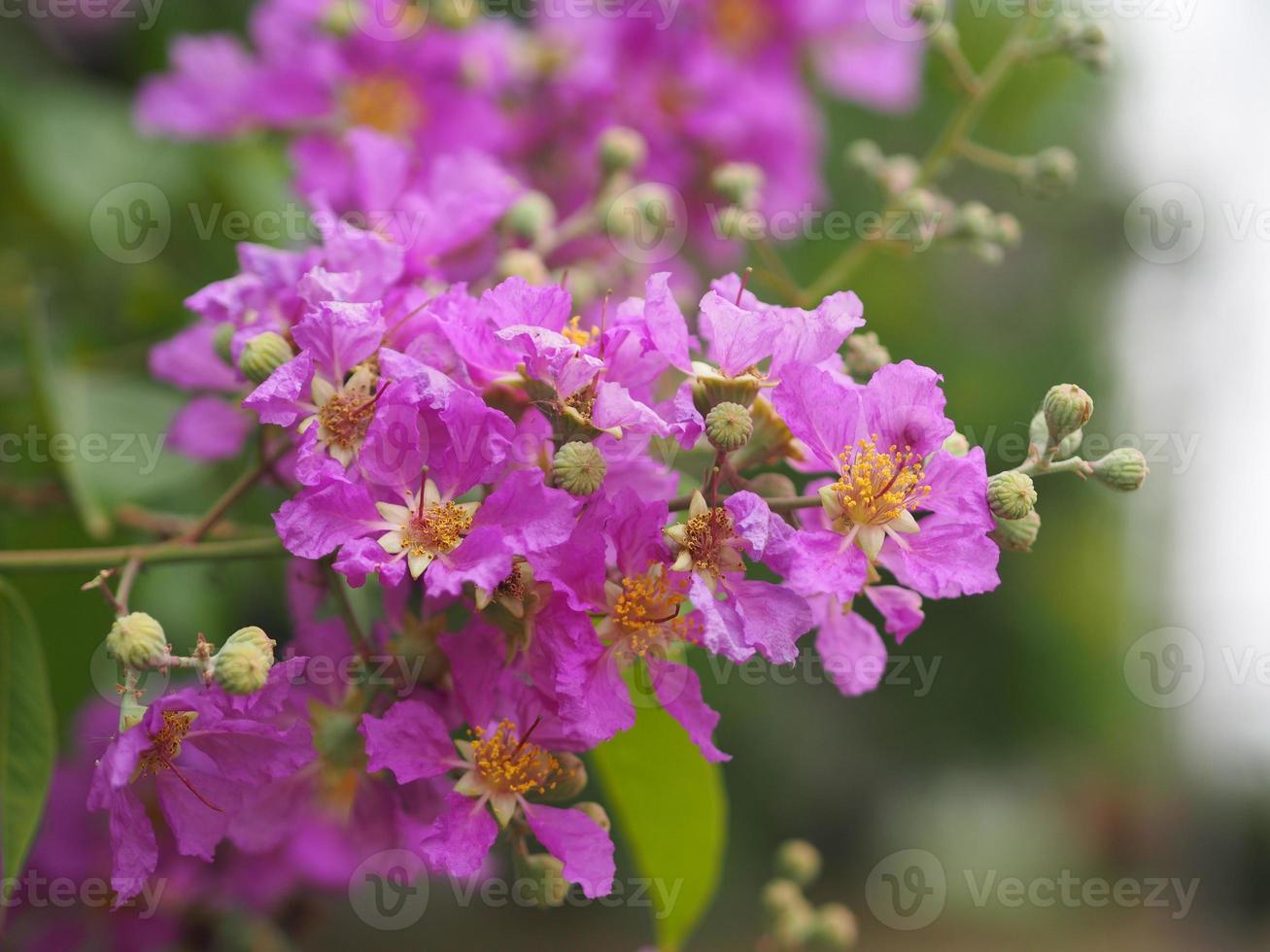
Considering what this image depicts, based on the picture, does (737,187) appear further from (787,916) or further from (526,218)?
(787,916)

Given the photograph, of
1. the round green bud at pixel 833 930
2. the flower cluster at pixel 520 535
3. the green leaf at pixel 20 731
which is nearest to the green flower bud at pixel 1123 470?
the flower cluster at pixel 520 535

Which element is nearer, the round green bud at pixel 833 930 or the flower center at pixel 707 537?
the flower center at pixel 707 537

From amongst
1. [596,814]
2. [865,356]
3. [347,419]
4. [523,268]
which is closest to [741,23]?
[523,268]

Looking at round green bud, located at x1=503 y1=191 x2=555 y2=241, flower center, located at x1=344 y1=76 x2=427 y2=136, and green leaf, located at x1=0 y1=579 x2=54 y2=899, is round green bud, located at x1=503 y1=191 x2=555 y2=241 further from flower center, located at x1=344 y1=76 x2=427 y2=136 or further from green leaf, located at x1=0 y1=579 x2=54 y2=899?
green leaf, located at x1=0 y1=579 x2=54 y2=899

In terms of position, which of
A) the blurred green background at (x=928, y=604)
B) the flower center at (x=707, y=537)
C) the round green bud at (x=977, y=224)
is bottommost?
the blurred green background at (x=928, y=604)

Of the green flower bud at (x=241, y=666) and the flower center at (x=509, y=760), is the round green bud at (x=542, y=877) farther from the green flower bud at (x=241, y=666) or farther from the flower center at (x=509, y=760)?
the green flower bud at (x=241, y=666)

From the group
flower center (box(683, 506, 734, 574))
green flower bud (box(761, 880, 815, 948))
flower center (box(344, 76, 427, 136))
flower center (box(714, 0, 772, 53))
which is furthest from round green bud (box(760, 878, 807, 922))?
flower center (box(714, 0, 772, 53))

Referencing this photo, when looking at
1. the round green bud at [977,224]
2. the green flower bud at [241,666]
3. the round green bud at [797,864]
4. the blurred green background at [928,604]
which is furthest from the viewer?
the blurred green background at [928,604]

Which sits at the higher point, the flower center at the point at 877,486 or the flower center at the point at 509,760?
the flower center at the point at 877,486
